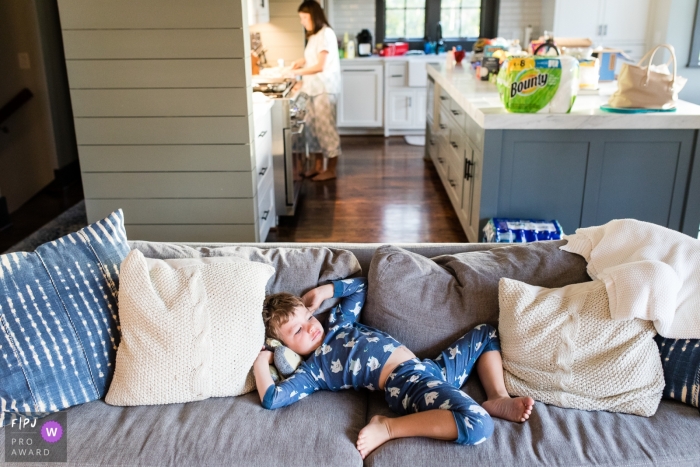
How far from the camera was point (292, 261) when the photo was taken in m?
2.04

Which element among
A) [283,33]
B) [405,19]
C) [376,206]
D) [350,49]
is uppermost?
[405,19]

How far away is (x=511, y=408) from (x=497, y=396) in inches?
3.1

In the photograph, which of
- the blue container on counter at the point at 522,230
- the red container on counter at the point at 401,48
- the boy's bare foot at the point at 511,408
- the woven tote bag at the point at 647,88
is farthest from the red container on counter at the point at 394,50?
the boy's bare foot at the point at 511,408

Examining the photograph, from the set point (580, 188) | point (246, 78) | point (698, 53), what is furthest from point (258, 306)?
point (698, 53)

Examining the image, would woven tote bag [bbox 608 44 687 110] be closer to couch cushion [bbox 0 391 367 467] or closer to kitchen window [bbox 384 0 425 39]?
couch cushion [bbox 0 391 367 467]

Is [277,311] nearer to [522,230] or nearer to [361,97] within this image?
[522,230]

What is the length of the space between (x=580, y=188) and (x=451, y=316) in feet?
5.55

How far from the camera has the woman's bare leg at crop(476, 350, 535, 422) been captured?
1686 mm

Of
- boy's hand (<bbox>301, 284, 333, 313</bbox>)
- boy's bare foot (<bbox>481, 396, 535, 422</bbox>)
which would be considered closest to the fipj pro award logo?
boy's hand (<bbox>301, 284, 333, 313</bbox>)

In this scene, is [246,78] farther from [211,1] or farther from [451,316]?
[451,316]

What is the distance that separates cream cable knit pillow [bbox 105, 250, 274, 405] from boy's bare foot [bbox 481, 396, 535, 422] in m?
0.66

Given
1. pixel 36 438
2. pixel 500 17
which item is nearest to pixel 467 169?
pixel 36 438

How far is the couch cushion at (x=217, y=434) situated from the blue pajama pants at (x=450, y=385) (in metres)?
0.13

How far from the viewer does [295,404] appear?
1.75 m
